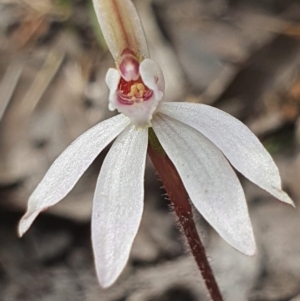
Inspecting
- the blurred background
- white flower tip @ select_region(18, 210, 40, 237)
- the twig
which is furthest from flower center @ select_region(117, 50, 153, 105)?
the twig

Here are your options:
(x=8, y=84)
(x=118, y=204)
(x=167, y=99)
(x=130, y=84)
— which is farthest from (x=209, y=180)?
(x=8, y=84)

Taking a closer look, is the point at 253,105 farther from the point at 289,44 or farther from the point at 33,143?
the point at 33,143

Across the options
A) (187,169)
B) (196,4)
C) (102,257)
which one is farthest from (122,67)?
(196,4)

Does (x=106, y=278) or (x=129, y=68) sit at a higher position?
(x=129, y=68)

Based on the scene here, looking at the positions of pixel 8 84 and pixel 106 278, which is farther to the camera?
pixel 8 84

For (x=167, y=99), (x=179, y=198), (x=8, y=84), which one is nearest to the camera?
(x=179, y=198)

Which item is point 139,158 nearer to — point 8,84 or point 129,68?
point 129,68

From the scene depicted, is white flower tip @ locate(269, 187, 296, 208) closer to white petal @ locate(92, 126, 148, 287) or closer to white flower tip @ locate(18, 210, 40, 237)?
white petal @ locate(92, 126, 148, 287)

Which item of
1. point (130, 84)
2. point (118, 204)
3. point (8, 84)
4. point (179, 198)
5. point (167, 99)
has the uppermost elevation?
point (130, 84)

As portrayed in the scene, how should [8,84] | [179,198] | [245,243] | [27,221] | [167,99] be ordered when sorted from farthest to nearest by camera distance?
[8,84], [167,99], [179,198], [27,221], [245,243]
